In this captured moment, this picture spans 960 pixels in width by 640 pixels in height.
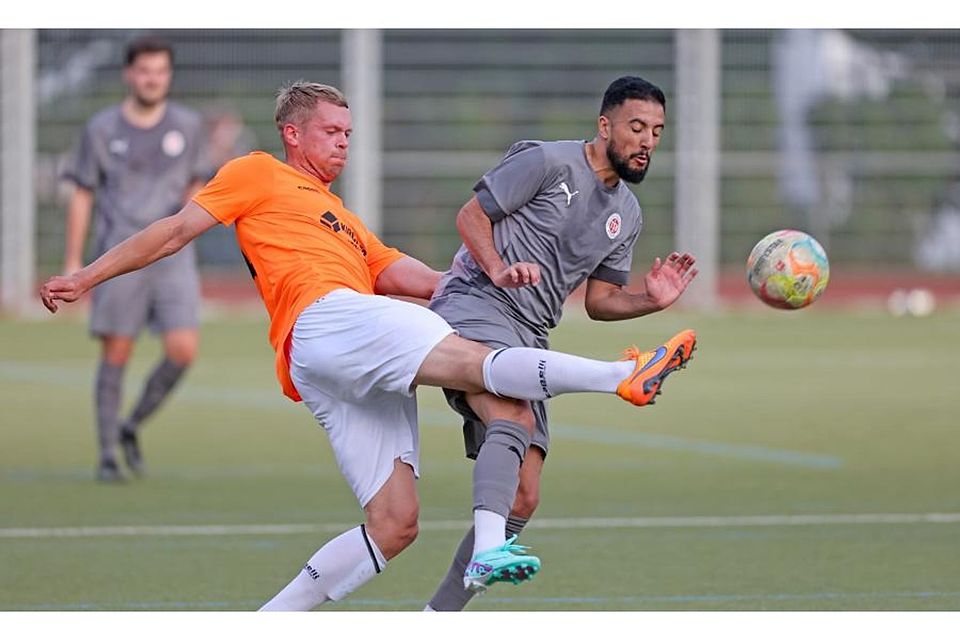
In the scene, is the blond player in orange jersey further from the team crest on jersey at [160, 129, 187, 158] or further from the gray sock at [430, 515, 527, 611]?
the team crest on jersey at [160, 129, 187, 158]

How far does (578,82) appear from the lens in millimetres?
27609

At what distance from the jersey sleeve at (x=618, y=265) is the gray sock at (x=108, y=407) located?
15.3 feet

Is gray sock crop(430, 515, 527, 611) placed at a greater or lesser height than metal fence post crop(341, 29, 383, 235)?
lesser

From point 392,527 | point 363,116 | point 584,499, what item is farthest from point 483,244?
point 363,116

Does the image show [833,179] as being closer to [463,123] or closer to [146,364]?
[463,123]

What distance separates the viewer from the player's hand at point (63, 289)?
593 cm

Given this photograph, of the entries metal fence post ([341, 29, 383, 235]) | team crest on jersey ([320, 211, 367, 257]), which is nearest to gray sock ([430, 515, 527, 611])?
team crest on jersey ([320, 211, 367, 257])

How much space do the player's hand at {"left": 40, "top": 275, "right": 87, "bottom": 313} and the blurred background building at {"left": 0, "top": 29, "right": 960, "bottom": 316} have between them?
66.2 feet

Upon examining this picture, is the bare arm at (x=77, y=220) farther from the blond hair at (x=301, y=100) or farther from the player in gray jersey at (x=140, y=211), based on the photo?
the blond hair at (x=301, y=100)

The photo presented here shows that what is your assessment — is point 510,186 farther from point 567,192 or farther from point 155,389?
point 155,389

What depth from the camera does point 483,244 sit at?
249 inches

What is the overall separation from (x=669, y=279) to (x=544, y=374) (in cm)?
89

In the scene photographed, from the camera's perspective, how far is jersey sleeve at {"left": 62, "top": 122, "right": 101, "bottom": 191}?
10828mm

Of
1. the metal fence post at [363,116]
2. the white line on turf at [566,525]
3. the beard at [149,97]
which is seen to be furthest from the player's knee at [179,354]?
the metal fence post at [363,116]
